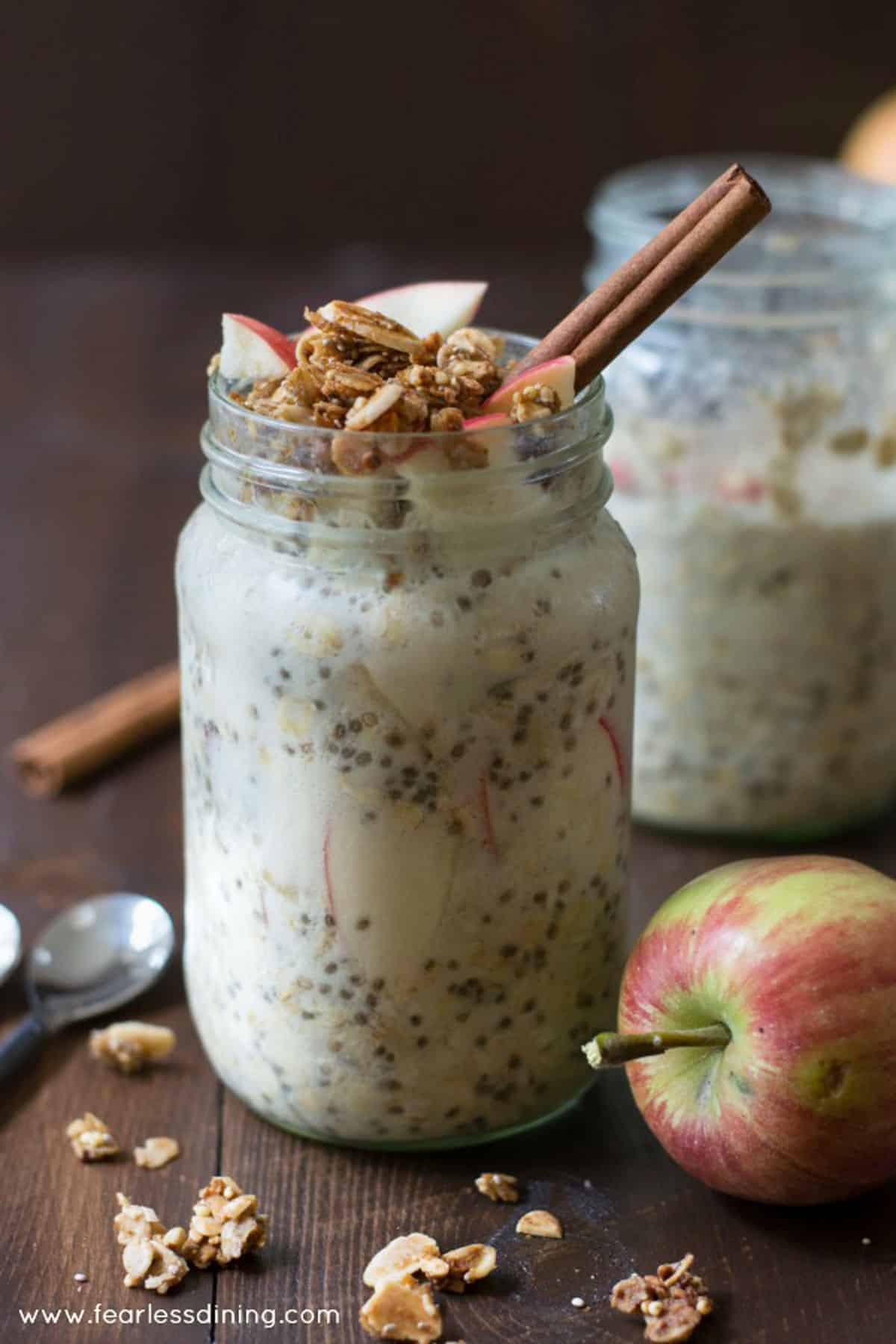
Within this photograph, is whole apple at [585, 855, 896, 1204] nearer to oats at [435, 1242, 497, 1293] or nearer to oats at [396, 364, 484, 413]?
oats at [435, 1242, 497, 1293]

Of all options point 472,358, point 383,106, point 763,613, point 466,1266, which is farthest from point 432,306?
point 383,106

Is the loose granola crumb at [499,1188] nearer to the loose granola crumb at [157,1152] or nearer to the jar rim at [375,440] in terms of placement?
the loose granola crumb at [157,1152]

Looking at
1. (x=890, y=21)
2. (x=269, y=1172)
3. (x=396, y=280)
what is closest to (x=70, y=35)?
(x=396, y=280)

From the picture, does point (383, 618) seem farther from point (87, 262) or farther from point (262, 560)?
point (87, 262)

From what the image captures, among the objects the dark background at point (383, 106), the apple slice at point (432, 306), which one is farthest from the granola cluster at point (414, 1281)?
the dark background at point (383, 106)

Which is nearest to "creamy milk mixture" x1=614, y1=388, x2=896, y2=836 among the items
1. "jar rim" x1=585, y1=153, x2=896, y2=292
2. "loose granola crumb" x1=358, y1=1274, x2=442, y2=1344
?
"jar rim" x1=585, y1=153, x2=896, y2=292

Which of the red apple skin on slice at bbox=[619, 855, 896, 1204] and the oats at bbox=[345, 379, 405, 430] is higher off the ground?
the oats at bbox=[345, 379, 405, 430]

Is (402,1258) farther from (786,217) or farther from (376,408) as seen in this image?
(786,217)
